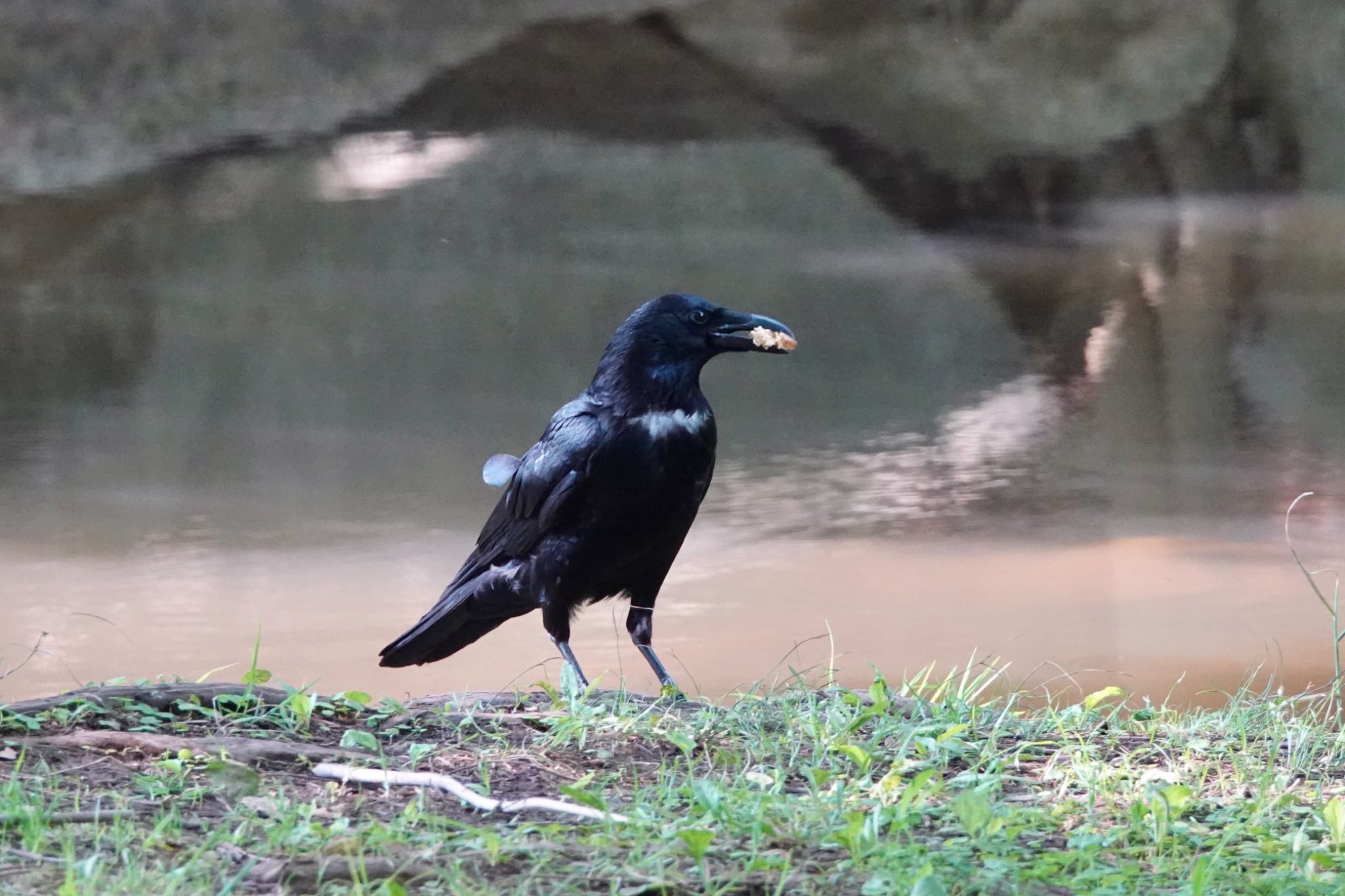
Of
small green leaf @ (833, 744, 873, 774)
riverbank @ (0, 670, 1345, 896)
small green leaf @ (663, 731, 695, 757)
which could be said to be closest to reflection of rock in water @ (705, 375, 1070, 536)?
riverbank @ (0, 670, 1345, 896)

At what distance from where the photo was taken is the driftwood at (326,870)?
1.57m

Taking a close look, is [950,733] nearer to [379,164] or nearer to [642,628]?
[642,628]

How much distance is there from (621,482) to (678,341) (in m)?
0.40

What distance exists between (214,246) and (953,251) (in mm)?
3507

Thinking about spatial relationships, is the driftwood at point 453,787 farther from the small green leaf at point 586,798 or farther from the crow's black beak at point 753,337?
the crow's black beak at point 753,337

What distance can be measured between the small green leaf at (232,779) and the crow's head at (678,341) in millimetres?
1403

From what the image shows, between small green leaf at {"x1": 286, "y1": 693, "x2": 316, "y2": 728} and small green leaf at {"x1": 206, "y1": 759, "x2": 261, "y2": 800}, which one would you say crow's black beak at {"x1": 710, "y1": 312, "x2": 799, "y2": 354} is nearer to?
small green leaf at {"x1": 286, "y1": 693, "x2": 316, "y2": 728}

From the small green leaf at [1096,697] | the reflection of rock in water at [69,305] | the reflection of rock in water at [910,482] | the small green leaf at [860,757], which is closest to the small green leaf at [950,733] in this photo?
the small green leaf at [860,757]

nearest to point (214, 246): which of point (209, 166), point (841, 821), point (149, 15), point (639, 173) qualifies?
point (209, 166)

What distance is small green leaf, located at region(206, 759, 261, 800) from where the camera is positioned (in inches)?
75.7

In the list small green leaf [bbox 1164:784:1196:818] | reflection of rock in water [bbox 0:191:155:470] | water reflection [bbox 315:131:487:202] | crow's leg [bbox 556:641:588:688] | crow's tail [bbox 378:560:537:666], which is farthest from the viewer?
water reflection [bbox 315:131:487:202]

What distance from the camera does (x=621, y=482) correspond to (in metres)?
2.97

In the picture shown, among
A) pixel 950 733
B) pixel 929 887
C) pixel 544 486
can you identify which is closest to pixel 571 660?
pixel 544 486

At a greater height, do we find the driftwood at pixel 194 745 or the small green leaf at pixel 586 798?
the driftwood at pixel 194 745
